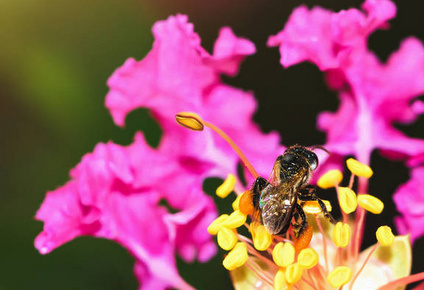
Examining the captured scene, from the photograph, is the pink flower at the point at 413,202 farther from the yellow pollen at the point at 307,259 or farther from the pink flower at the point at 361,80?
the yellow pollen at the point at 307,259

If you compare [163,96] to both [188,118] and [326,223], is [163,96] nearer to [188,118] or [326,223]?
[188,118]

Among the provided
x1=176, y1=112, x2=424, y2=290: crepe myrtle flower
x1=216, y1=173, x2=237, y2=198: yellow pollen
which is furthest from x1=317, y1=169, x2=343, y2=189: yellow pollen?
x1=216, y1=173, x2=237, y2=198: yellow pollen

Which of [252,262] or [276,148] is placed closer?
[252,262]

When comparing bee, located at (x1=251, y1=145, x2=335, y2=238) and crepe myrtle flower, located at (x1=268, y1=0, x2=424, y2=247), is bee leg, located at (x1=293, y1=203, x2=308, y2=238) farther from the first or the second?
crepe myrtle flower, located at (x1=268, y1=0, x2=424, y2=247)

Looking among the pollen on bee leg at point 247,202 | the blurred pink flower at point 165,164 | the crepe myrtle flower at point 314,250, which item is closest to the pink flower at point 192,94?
the blurred pink flower at point 165,164

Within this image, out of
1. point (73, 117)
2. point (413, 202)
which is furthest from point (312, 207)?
point (73, 117)

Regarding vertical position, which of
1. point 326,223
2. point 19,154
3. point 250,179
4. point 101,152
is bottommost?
point 326,223

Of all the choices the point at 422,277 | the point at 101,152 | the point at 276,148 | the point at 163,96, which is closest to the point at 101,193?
the point at 101,152
